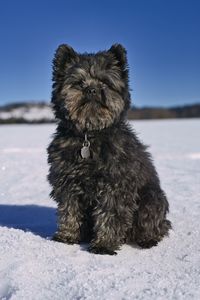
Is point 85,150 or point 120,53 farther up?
point 120,53

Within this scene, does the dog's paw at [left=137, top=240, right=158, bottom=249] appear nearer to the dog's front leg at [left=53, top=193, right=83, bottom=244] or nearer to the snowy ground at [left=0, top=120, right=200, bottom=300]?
the snowy ground at [left=0, top=120, right=200, bottom=300]

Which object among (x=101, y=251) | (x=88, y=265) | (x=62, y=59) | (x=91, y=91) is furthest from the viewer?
(x=62, y=59)

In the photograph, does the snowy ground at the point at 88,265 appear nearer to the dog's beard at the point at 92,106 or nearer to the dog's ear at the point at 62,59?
the dog's beard at the point at 92,106

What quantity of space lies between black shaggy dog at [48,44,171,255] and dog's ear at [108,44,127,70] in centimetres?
1

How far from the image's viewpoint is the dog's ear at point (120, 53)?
18.9 ft

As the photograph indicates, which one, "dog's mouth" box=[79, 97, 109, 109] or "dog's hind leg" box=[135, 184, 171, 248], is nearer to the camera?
"dog's mouth" box=[79, 97, 109, 109]

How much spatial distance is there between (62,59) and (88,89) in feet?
1.71

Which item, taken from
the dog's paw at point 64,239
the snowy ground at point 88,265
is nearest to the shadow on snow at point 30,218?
the snowy ground at point 88,265

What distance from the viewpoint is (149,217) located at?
19.5ft

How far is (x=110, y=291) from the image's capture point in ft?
14.4

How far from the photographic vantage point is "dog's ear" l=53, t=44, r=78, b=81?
567 cm

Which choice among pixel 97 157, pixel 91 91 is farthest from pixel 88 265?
pixel 91 91

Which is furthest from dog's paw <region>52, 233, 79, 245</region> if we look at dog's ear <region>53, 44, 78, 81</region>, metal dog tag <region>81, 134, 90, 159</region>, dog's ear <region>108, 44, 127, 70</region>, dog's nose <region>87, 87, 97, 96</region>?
dog's ear <region>108, 44, 127, 70</region>

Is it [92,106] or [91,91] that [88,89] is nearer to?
[91,91]
